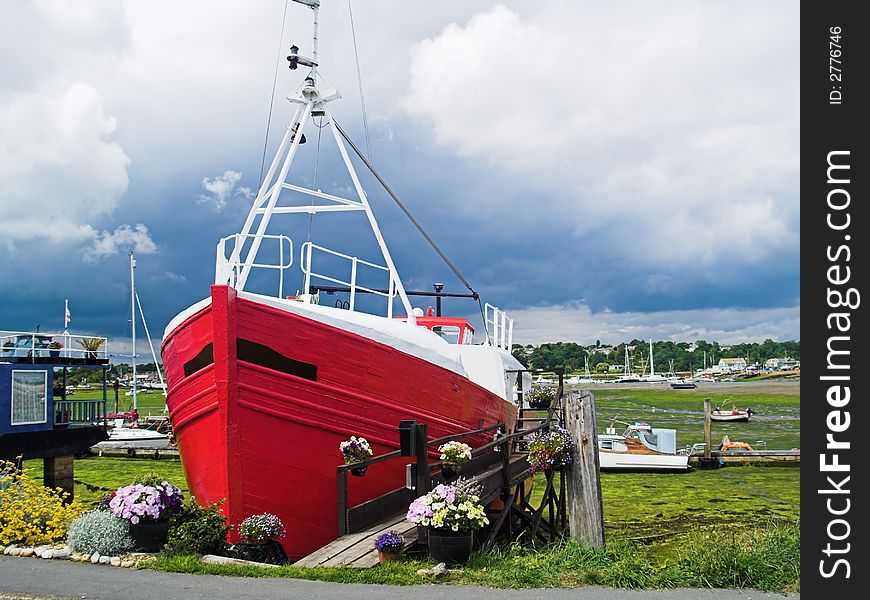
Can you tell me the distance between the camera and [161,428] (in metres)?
43.3

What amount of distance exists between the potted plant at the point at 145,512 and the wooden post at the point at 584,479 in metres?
4.96

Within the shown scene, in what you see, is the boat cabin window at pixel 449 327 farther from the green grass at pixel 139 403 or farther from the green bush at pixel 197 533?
the green grass at pixel 139 403

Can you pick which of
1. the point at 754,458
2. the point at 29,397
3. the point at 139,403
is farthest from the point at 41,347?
the point at 139,403

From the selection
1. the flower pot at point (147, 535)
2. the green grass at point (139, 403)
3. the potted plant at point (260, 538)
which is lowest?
the green grass at point (139, 403)

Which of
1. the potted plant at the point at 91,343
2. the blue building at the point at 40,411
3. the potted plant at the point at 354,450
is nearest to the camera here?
the potted plant at the point at 354,450

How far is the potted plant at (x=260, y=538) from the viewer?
932 centimetres

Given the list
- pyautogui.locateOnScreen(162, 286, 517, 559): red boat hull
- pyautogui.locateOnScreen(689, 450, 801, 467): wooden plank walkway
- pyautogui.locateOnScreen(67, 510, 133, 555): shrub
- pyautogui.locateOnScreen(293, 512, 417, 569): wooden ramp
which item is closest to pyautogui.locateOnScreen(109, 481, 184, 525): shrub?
pyautogui.locateOnScreen(67, 510, 133, 555): shrub

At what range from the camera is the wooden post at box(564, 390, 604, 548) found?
9031mm

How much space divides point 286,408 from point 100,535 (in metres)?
2.90

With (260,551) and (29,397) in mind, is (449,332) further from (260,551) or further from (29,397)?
(29,397)

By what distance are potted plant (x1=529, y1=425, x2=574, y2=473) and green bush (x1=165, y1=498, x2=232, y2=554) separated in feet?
13.3

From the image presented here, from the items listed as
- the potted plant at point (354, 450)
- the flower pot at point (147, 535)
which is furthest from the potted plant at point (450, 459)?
the flower pot at point (147, 535)

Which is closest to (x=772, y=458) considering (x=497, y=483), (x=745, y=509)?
(x=745, y=509)
